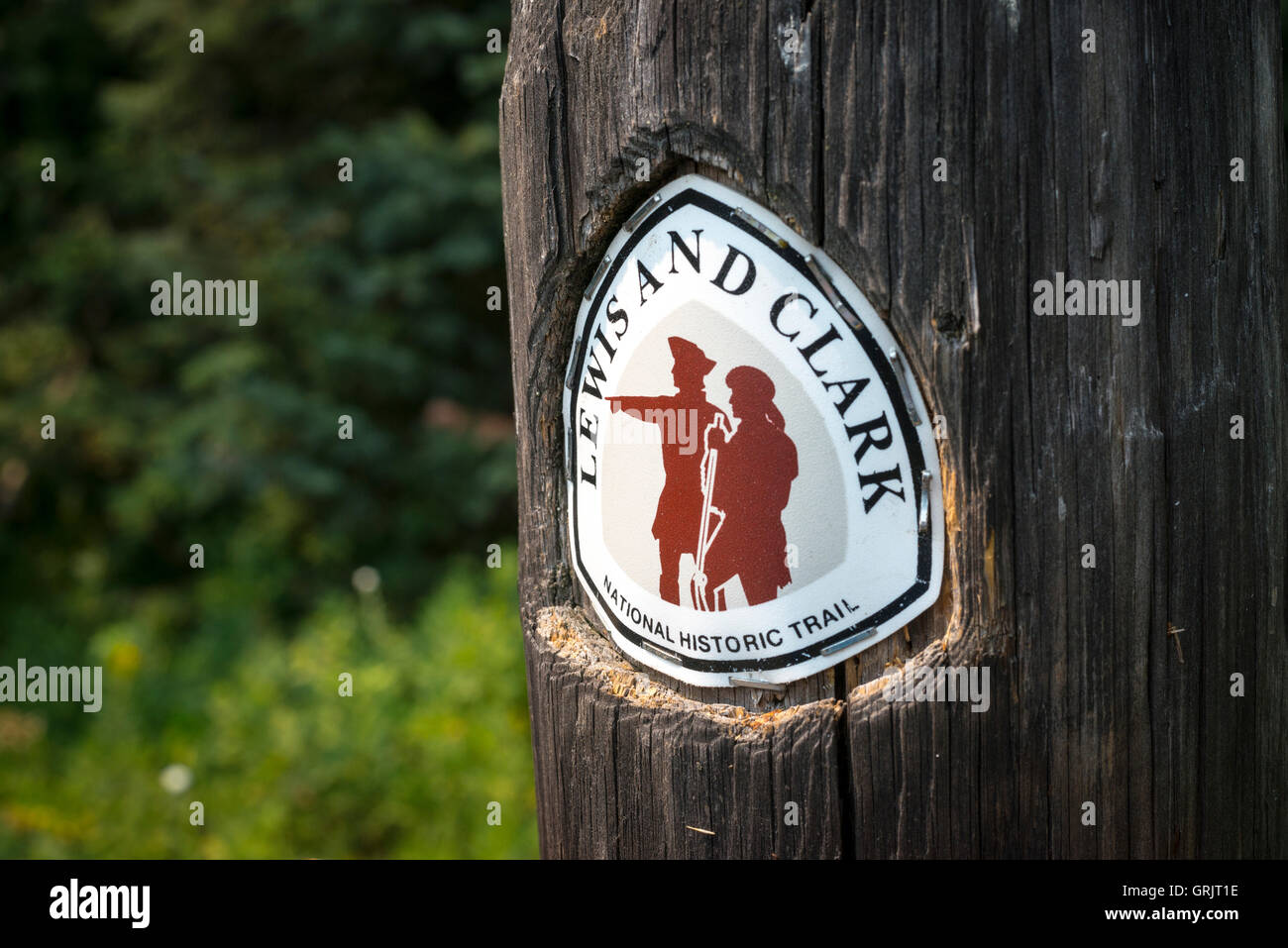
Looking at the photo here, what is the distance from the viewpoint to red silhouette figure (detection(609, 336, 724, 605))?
147cm

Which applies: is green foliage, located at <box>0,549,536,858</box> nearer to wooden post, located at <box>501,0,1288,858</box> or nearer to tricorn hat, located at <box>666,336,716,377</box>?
wooden post, located at <box>501,0,1288,858</box>

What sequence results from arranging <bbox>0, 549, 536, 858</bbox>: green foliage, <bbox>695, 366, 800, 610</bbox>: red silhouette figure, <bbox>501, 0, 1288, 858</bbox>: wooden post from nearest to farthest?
1. <bbox>501, 0, 1288, 858</bbox>: wooden post
2. <bbox>695, 366, 800, 610</bbox>: red silhouette figure
3. <bbox>0, 549, 536, 858</bbox>: green foliage

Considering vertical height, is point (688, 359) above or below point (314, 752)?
above

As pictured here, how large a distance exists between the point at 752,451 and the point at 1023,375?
0.36m

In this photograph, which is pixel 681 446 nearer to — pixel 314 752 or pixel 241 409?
pixel 314 752

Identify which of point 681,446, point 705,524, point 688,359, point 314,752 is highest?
point 688,359

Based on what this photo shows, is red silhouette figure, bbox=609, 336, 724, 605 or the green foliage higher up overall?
red silhouette figure, bbox=609, 336, 724, 605

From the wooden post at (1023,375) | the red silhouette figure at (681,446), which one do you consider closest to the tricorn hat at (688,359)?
the red silhouette figure at (681,446)

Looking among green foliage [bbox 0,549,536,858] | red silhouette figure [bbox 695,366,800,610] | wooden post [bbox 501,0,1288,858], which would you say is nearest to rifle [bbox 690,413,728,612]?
red silhouette figure [bbox 695,366,800,610]

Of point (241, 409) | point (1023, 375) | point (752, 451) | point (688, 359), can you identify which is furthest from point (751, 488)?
point (241, 409)

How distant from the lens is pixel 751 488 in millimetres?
1453

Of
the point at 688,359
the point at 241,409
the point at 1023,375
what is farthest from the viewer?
the point at 241,409

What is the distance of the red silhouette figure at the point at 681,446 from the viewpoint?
147 centimetres

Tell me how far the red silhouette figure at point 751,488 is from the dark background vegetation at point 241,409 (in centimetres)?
260
